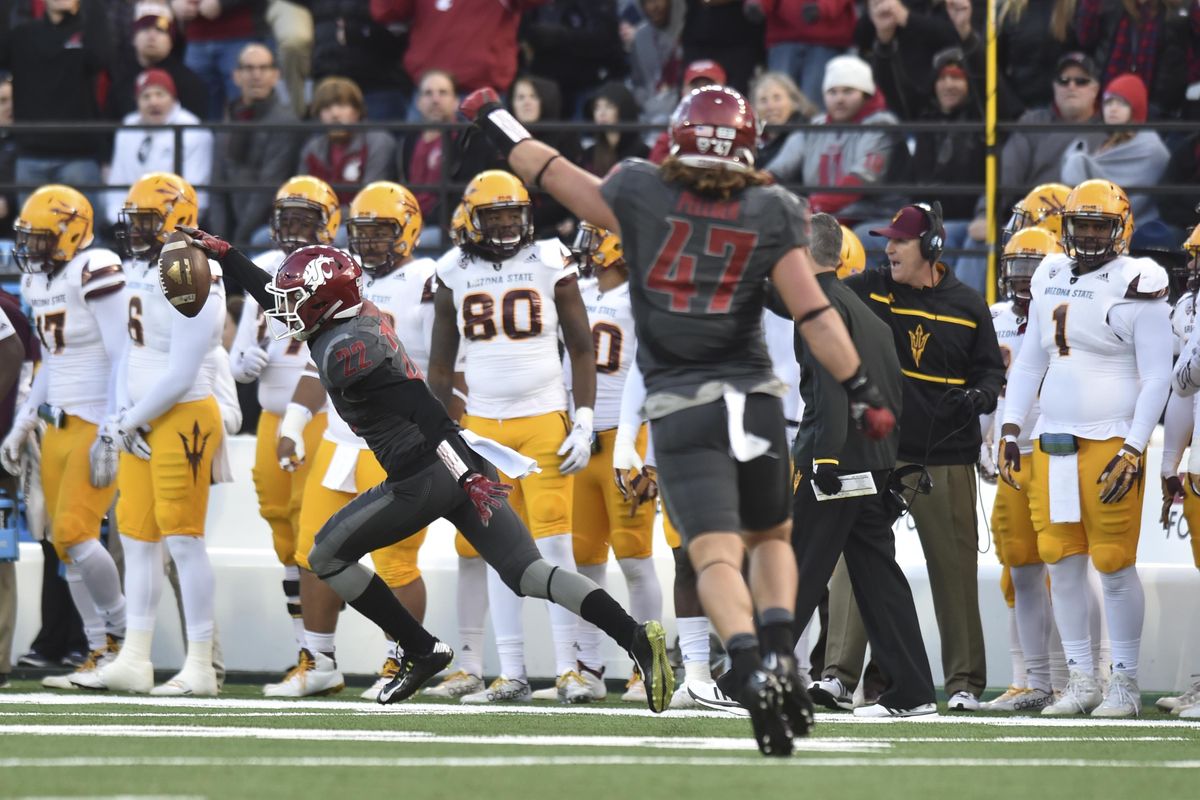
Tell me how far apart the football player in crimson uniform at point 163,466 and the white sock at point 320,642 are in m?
0.44

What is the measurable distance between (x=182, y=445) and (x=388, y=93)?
459 centimetres

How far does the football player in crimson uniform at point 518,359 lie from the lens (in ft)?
29.1

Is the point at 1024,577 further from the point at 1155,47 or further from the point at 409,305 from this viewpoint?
the point at 1155,47

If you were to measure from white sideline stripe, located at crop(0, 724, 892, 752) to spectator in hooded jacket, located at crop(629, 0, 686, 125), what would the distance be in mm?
6881

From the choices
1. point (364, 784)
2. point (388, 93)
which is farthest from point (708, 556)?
point (388, 93)

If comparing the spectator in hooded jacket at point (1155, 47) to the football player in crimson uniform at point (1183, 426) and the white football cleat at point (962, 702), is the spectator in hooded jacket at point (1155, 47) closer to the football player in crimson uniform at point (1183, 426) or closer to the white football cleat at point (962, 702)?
the football player in crimson uniform at point (1183, 426)

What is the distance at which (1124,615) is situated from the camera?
8.27m

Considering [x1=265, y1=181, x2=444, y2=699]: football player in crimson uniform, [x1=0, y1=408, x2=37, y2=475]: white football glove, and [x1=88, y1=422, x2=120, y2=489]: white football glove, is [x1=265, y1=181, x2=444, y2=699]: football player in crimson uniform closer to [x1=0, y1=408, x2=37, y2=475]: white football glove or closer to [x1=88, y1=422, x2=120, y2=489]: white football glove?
→ [x1=88, y1=422, x2=120, y2=489]: white football glove

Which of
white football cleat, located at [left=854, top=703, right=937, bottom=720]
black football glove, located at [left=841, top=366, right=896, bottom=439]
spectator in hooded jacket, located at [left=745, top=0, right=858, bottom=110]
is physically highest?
spectator in hooded jacket, located at [left=745, top=0, right=858, bottom=110]

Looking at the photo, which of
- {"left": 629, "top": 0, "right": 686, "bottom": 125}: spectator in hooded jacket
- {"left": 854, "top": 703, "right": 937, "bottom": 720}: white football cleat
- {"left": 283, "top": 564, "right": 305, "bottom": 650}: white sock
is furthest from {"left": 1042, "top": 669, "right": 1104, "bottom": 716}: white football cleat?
{"left": 629, "top": 0, "right": 686, "bottom": 125}: spectator in hooded jacket

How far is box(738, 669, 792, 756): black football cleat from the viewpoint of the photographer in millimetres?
5285

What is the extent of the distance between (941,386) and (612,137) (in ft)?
12.6

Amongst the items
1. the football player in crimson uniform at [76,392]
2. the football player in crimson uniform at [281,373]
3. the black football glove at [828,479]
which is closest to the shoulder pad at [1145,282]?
the black football glove at [828,479]

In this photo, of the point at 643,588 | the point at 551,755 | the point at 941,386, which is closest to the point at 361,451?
the point at 643,588
